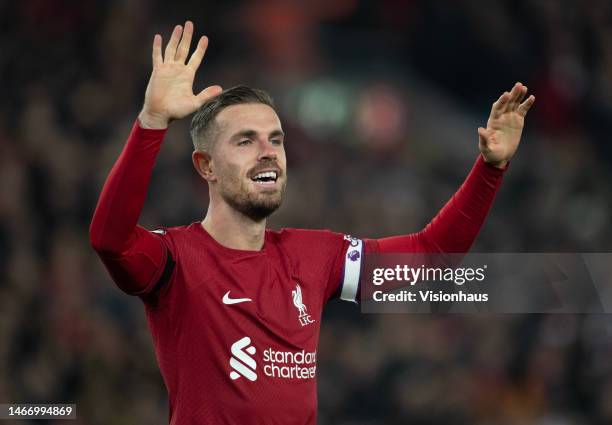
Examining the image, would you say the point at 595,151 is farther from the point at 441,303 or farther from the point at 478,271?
the point at 441,303

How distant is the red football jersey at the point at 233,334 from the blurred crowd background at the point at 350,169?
270 centimetres

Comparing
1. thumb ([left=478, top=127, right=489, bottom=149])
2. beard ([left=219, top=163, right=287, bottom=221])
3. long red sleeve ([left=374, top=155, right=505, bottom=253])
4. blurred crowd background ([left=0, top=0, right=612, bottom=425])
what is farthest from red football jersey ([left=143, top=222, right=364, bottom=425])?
blurred crowd background ([left=0, top=0, right=612, bottom=425])

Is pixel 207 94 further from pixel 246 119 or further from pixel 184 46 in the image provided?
pixel 246 119

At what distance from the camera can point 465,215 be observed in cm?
383

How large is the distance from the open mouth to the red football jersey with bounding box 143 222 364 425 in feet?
0.84

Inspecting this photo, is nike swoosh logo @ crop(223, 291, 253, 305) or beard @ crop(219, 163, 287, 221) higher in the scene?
beard @ crop(219, 163, 287, 221)

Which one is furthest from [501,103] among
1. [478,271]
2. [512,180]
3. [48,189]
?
Result: [512,180]

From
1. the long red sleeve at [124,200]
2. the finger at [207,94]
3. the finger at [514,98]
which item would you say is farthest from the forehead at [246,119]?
the finger at [514,98]

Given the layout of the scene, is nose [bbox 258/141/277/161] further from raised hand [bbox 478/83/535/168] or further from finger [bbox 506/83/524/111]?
finger [bbox 506/83/524/111]

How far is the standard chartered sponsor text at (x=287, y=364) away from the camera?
139 inches

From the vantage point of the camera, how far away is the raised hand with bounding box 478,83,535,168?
377 centimetres

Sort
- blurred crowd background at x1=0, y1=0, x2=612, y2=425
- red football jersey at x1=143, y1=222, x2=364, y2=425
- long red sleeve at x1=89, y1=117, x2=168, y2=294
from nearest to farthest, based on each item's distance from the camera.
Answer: long red sleeve at x1=89, y1=117, x2=168, y2=294
red football jersey at x1=143, y1=222, x2=364, y2=425
blurred crowd background at x1=0, y1=0, x2=612, y2=425

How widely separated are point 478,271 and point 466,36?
4.88 metres

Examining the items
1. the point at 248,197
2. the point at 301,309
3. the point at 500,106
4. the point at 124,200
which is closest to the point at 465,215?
the point at 500,106
